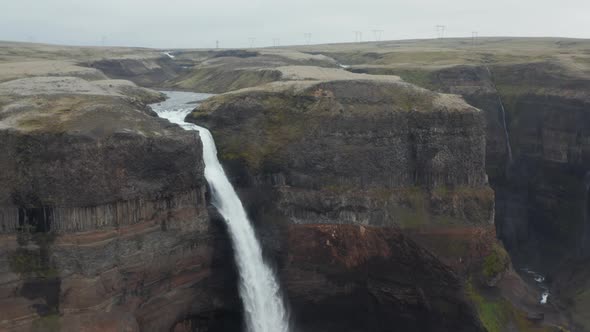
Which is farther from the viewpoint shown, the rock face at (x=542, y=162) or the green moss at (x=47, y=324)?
the rock face at (x=542, y=162)

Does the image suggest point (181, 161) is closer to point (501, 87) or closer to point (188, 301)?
point (188, 301)

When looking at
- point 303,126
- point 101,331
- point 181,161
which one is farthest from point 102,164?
point 303,126

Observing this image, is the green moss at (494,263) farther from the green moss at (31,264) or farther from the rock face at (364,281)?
the green moss at (31,264)

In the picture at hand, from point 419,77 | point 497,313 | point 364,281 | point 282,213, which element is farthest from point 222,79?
point 497,313

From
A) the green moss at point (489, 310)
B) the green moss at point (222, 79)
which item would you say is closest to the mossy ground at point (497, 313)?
the green moss at point (489, 310)

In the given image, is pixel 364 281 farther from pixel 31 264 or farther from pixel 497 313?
pixel 31 264

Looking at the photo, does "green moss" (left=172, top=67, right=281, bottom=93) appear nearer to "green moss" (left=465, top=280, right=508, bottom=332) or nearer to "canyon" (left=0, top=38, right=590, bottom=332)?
"canyon" (left=0, top=38, right=590, bottom=332)

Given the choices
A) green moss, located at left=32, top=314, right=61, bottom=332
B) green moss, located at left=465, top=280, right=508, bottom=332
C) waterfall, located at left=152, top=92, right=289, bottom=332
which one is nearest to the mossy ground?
green moss, located at left=465, top=280, right=508, bottom=332
